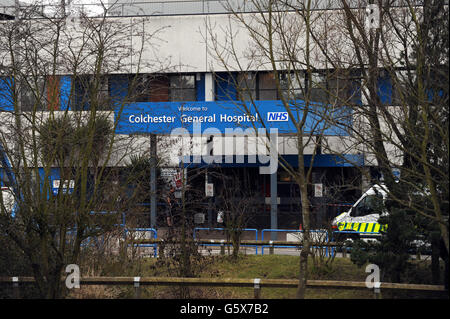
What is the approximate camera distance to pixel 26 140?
8.34 metres

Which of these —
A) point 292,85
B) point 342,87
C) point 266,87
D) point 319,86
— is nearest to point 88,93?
point 292,85

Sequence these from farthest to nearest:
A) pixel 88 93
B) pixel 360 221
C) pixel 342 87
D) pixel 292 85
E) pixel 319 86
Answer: pixel 360 221 → pixel 342 87 → pixel 292 85 → pixel 88 93 → pixel 319 86

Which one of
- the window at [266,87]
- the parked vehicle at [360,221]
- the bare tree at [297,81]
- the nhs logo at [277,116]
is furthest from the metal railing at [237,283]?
the window at [266,87]

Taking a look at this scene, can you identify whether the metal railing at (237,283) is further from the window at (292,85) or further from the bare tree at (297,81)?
the window at (292,85)

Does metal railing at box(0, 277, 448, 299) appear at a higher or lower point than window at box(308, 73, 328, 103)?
lower

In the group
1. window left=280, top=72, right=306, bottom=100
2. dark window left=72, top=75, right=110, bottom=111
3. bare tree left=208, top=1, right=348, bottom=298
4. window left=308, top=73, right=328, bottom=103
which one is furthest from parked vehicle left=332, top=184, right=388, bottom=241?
dark window left=72, top=75, right=110, bottom=111

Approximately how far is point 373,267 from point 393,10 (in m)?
5.00

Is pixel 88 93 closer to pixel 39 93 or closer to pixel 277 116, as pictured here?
pixel 39 93

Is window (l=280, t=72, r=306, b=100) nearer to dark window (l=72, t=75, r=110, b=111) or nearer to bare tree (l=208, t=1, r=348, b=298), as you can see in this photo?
bare tree (l=208, t=1, r=348, b=298)

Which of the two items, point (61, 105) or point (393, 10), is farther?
point (393, 10)

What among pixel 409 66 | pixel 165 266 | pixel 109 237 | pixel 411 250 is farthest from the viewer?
pixel 165 266

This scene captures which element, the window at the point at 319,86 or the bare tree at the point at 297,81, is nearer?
the bare tree at the point at 297,81
